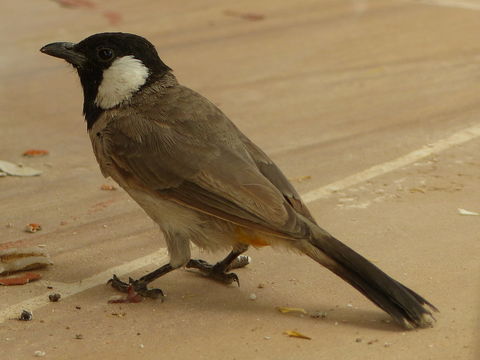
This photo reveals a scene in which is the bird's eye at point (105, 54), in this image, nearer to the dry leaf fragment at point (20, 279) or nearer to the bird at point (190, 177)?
the bird at point (190, 177)

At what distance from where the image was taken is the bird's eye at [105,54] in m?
4.75

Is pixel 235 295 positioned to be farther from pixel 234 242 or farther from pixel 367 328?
pixel 367 328

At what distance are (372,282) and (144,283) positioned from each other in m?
1.04

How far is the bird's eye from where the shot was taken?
475cm

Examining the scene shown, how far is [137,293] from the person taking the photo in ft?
14.4

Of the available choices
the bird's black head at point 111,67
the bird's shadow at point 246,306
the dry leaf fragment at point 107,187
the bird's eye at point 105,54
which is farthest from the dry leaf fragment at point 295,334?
the dry leaf fragment at point 107,187

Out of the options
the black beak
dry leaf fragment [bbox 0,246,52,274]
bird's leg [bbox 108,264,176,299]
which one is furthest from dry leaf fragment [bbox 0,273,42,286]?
the black beak

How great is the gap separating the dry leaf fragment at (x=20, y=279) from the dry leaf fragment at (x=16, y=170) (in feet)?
4.66

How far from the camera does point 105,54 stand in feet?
15.6

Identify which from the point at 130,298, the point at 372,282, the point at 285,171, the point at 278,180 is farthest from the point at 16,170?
the point at 372,282

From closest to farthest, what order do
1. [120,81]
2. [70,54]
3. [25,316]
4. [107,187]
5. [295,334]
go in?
[295,334] < [25,316] < [120,81] < [70,54] < [107,187]

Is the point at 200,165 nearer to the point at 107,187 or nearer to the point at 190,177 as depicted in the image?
the point at 190,177

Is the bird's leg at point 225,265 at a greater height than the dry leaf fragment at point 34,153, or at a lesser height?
lesser

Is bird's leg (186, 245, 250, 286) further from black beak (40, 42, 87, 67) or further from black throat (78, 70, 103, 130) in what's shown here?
black beak (40, 42, 87, 67)
